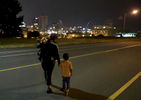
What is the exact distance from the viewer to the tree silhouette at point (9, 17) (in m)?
38.2

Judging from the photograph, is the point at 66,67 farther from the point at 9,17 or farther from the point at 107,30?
the point at 107,30

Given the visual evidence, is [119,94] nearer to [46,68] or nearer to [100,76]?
[100,76]

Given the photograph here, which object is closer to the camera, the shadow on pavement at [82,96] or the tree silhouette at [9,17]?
the shadow on pavement at [82,96]

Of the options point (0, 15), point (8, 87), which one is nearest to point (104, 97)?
point (8, 87)

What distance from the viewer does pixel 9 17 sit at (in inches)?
1559

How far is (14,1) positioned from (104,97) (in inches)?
1650

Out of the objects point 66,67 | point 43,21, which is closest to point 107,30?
point 66,67

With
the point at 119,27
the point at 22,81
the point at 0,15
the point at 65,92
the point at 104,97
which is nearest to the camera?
the point at 104,97

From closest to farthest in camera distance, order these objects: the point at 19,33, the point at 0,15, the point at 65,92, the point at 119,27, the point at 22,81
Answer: the point at 65,92 → the point at 22,81 → the point at 0,15 → the point at 19,33 → the point at 119,27

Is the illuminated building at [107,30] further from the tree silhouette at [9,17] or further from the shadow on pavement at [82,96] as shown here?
the shadow on pavement at [82,96]

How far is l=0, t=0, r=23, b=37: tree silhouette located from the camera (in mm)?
38156

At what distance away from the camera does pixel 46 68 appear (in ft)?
13.9

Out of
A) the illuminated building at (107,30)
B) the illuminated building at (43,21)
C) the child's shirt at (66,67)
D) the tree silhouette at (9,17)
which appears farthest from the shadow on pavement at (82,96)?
the illuminated building at (43,21)

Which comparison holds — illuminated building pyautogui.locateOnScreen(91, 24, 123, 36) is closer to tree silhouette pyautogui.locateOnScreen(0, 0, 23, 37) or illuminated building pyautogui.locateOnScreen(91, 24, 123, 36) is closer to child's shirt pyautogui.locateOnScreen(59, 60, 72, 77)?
tree silhouette pyautogui.locateOnScreen(0, 0, 23, 37)
